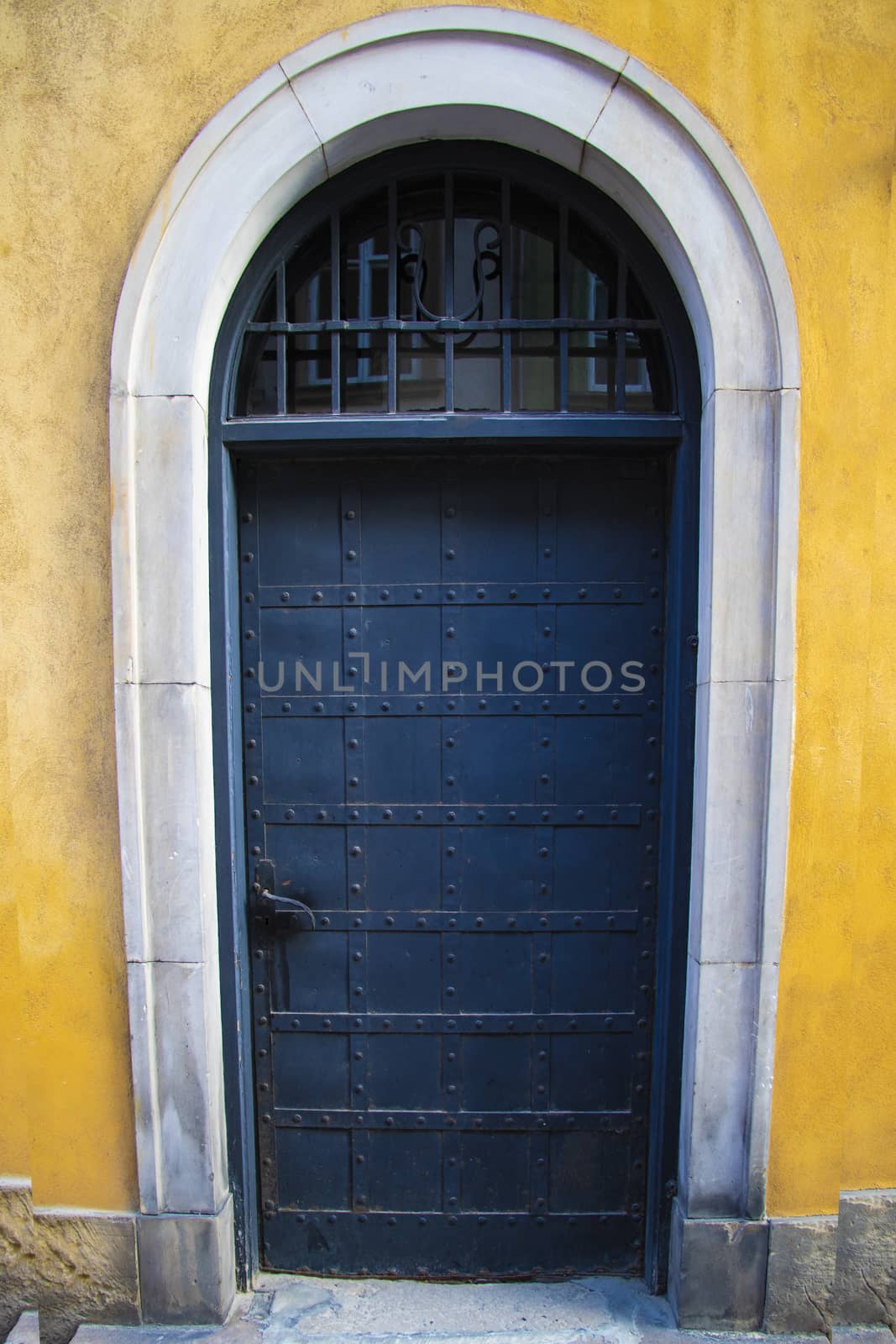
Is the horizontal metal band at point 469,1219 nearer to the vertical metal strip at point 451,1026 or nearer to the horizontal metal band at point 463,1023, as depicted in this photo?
the vertical metal strip at point 451,1026

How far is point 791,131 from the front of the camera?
7.72 feet

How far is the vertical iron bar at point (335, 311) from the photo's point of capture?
2.58 meters

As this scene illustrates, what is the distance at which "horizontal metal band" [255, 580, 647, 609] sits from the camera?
268cm

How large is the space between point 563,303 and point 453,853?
1855mm

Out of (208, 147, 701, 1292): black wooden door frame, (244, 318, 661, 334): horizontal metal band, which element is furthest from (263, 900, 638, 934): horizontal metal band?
(244, 318, 661, 334): horizontal metal band

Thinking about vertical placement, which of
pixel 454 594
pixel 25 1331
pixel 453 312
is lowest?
pixel 25 1331

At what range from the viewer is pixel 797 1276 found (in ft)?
8.13

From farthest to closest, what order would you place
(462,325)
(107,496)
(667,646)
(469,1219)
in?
(469,1219) → (667,646) → (462,325) → (107,496)

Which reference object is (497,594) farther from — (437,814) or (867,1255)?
(867,1255)

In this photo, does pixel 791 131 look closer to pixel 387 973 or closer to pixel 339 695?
pixel 339 695

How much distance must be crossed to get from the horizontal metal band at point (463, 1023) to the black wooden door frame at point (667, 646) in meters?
0.13

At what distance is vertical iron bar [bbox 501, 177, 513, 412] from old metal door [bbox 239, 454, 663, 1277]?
0.23m

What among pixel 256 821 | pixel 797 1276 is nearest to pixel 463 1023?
pixel 256 821

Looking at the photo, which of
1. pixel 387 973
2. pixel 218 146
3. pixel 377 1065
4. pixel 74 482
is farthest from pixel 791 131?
pixel 377 1065
